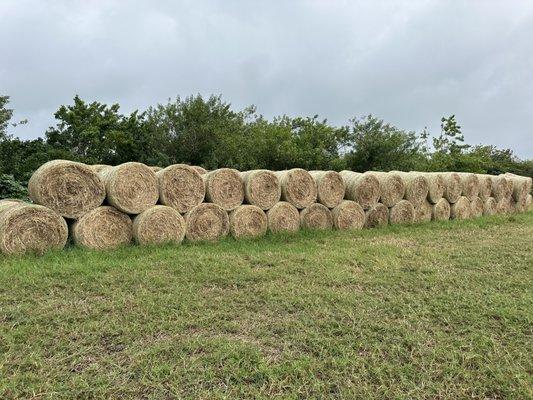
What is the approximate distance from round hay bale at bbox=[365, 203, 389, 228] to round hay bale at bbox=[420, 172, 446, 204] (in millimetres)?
1805

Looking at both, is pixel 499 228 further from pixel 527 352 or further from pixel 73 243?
pixel 73 243

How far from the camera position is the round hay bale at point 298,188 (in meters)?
8.52

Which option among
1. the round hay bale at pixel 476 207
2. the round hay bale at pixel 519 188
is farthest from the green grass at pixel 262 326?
the round hay bale at pixel 519 188

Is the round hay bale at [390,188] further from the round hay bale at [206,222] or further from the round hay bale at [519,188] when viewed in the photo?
the round hay bale at [519,188]

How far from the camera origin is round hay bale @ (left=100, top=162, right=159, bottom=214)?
6.52 meters

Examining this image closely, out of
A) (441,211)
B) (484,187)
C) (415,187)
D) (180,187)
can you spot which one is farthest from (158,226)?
(484,187)

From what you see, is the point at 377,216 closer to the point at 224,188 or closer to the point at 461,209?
the point at 461,209

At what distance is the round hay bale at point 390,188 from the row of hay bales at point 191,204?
2 centimetres

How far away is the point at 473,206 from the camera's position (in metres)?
12.7

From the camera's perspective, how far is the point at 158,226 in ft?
22.1

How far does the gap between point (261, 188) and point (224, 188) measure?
0.77 metres

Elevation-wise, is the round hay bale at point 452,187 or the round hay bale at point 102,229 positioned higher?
the round hay bale at point 452,187

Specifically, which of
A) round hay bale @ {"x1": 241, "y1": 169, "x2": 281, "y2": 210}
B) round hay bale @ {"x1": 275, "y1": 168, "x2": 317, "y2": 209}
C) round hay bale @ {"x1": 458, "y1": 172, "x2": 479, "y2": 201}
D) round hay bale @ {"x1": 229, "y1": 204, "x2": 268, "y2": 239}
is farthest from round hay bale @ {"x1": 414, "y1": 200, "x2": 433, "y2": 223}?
round hay bale @ {"x1": 229, "y1": 204, "x2": 268, "y2": 239}

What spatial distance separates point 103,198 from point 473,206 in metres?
10.5
